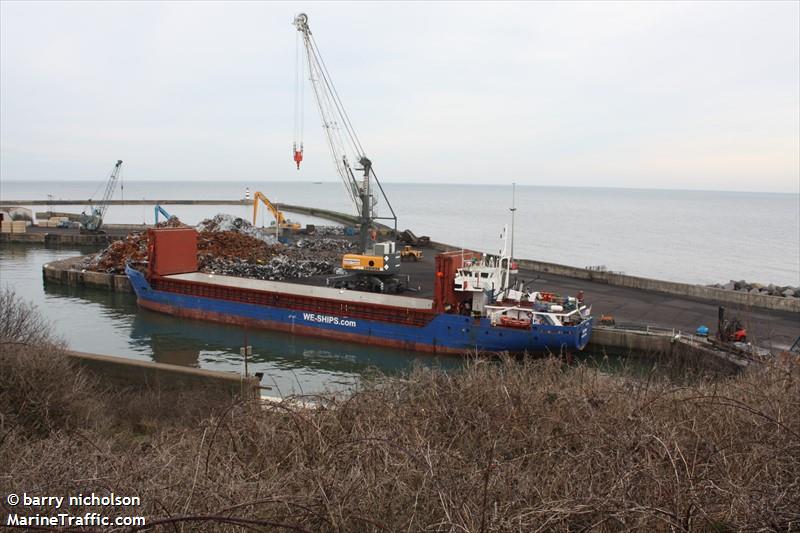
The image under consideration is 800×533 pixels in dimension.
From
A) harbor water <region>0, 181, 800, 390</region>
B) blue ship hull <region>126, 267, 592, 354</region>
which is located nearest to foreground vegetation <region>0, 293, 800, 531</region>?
harbor water <region>0, 181, 800, 390</region>

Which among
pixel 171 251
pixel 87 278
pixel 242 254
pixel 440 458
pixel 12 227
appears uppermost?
pixel 12 227

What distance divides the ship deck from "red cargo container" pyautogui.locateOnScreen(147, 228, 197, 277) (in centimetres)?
56

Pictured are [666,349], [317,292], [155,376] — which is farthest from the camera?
[317,292]

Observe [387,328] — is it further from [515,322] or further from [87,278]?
[87,278]

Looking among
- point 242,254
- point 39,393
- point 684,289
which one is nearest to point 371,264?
point 242,254

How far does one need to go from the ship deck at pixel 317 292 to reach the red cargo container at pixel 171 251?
0.56 meters

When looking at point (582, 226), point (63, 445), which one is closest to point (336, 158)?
point (63, 445)

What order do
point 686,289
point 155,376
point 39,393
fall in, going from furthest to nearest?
point 686,289
point 155,376
point 39,393

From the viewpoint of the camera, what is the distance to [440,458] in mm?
6551

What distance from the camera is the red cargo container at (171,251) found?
111 ft

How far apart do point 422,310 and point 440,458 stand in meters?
19.1

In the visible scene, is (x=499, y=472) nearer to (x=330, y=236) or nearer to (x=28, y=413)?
(x=28, y=413)

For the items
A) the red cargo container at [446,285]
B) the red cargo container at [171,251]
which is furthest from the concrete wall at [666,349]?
the red cargo container at [171,251]

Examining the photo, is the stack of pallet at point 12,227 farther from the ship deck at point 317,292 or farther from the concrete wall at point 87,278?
the ship deck at point 317,292
